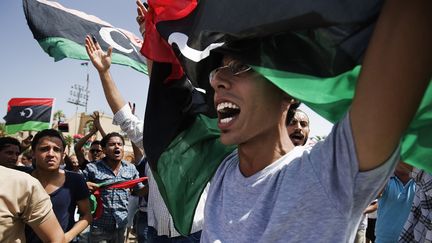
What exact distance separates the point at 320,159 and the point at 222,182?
1.59ft

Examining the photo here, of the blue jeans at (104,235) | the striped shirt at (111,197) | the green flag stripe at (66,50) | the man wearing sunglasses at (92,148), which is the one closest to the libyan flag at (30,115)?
the man wearing sunglasses at (92,148)

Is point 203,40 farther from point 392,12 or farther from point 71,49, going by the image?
point 71,49

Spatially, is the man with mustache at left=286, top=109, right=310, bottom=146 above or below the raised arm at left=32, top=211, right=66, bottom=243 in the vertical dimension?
above

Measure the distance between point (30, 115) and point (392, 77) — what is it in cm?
987

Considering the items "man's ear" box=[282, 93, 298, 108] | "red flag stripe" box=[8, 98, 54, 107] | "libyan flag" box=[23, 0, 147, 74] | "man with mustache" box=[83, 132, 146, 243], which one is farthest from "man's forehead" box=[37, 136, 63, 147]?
"red flag stripe" box=[8, 98, 54, 107]

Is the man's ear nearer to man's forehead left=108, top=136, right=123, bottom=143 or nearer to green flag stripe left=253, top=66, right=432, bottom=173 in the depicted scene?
green flag stripe left=253, top=66, right=432, bottom=173

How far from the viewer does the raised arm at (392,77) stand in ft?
2.55

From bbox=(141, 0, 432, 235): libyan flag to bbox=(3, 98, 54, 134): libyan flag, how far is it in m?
8.09

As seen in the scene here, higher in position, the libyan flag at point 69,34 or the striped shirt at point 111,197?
the libyan flag at point 69,34

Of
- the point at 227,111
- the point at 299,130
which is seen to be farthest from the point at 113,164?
the point at 227,111

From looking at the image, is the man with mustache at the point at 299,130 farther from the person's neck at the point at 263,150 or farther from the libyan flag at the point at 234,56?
the person's neck at the point at 263,150

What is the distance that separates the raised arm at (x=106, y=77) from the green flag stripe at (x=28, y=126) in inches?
275

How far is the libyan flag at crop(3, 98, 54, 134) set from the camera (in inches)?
362

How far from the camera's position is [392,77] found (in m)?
0.81
